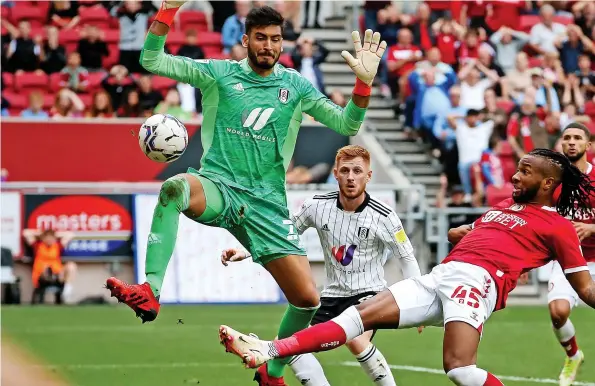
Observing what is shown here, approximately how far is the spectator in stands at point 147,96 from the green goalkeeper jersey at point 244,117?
1193 centimetres

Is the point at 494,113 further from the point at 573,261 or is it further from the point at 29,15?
the point at 573,261

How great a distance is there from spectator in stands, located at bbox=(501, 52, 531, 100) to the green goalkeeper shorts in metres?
14.8

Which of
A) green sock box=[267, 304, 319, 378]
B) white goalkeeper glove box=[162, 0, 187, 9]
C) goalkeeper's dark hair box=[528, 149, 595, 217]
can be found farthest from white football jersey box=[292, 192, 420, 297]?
white goalkeeper glove box=[162, 0, 187, 9]

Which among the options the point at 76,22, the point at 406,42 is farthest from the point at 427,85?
the point at 76,22

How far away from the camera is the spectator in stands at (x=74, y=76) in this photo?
69.6 ft

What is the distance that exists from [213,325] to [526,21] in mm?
12093

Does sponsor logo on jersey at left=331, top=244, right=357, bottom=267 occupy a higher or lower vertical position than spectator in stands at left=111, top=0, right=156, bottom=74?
lower

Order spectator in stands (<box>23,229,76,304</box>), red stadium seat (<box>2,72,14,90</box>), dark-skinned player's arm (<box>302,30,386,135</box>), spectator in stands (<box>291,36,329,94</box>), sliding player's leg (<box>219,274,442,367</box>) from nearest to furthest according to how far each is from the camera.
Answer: sliding player's leg (<box>219,274,442,367</box>) < dark-skinned player's arm (<box>302,30,386,135</box>) < spectator in stands (<box>23,229,76,304</box>) < red stadium seat (<box>2,72,14,90</box>) < spectator in stands (<box>291,36,329,94</box>)

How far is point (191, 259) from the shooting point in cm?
1823

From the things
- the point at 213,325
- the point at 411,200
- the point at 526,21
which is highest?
the point at 526,21

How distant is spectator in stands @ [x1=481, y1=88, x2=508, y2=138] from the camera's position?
21.5 meters

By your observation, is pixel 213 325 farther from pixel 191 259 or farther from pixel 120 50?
pixel 120 50

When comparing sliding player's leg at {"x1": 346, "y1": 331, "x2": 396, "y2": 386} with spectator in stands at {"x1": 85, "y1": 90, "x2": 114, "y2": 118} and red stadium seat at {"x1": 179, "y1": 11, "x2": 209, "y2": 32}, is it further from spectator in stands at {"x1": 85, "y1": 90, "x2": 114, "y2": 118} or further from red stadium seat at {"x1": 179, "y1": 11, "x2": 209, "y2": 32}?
red stadium seat at {"x1": 179, "y1": 11, "x2": 209, "y2": 32}

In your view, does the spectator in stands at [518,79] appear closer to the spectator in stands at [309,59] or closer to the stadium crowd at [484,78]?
the stadium crowd at [484,78]
